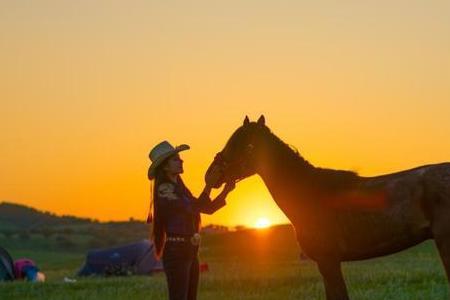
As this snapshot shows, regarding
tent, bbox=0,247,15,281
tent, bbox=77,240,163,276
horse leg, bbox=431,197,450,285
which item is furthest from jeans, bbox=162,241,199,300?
tent, bbox=77,240,163,276

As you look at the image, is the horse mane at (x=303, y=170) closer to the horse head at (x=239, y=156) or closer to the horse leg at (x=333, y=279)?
the horse head at (x=239, y=156)

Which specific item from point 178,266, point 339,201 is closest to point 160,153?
point 178,266

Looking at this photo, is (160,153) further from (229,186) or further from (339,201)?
(339,201)

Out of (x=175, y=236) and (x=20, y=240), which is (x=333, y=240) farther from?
(x=20, y=240)

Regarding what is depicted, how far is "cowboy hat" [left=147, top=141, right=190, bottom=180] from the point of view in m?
10.6

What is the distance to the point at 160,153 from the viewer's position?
35.2 ft

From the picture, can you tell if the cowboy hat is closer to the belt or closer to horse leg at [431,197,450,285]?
the belt

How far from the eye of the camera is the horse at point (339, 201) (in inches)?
404

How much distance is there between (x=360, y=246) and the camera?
1056cm

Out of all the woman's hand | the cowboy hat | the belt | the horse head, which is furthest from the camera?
the woman's hand

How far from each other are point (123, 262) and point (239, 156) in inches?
827

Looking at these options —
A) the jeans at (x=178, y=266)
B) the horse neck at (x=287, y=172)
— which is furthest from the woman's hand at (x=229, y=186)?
the jeans at (x=178, y=266)

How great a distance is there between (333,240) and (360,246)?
1.05 ft

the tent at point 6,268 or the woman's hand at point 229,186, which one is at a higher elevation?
the tent at point 6,268
